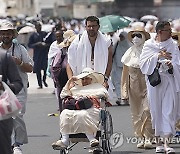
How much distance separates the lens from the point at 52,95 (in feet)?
72.4

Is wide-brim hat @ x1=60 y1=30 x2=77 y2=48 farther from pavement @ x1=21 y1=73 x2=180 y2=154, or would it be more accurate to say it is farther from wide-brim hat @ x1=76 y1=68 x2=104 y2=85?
wide-brim hat @ x1=76 y1=68 x2=104 y2=85

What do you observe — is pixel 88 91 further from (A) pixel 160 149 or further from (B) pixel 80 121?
(A) pixel 160 149

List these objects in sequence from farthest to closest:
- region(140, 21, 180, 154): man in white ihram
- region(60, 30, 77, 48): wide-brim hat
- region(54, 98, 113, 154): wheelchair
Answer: region(60, 30, 77, 48): wide-brim hat
region(140, 21, 180, 154): man in white ihram
region(54, 98, 113, 154): wheelchair

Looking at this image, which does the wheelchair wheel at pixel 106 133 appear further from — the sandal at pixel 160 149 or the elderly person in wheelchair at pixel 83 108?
the sandal at pixel 160 149

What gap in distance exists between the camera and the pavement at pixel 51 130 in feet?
41.6

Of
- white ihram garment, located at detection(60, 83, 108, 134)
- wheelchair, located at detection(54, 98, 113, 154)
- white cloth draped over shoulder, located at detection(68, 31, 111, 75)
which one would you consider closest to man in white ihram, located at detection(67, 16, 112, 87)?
white cloth draped over shoulder, located at detection(68, 31, 111, 75)

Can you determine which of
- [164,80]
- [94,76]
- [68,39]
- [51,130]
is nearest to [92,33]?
[94,76]

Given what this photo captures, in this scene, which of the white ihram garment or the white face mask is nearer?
the white ihram garment

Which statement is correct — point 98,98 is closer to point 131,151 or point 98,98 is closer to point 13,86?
point 131,151

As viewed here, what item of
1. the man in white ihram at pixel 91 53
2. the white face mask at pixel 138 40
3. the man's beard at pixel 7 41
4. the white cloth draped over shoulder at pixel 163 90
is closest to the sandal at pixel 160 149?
the white cloth draped over shoulder at pixel 163 90

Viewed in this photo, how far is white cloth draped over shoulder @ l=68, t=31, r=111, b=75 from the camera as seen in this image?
1188 cm

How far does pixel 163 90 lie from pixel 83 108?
1.38 meters

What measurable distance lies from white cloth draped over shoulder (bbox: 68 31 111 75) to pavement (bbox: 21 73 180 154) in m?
1.28

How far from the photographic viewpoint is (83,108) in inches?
437
